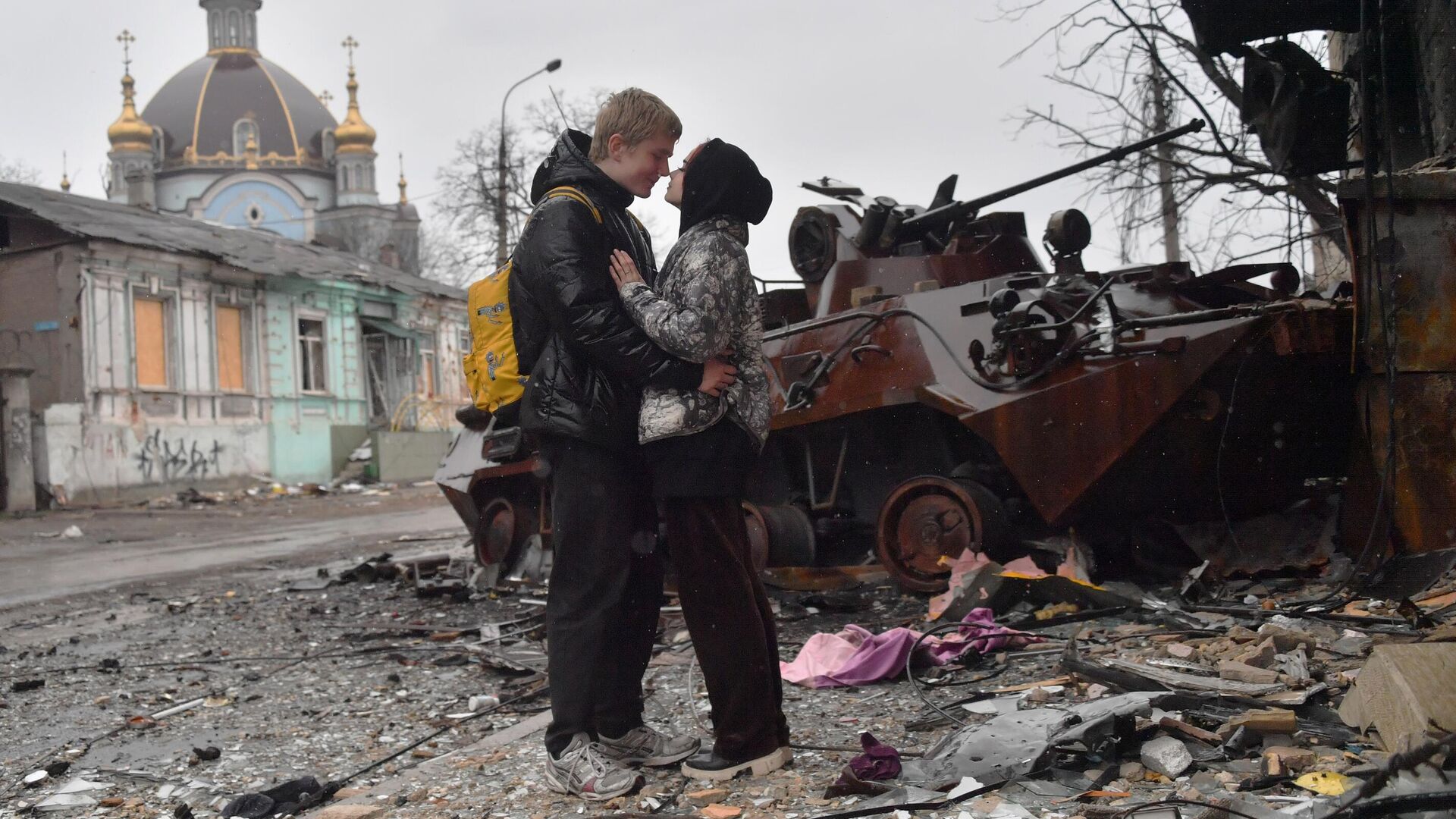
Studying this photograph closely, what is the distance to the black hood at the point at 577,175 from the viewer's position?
12.4 feet

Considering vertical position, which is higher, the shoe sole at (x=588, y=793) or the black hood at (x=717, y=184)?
the black hood at (x=717, y=184)

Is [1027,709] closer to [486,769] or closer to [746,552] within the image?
[746,552]

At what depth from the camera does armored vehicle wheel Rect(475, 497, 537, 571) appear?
9.08 meters

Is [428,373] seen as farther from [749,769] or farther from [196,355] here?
[749,769]

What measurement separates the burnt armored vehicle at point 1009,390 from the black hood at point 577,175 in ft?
10.1

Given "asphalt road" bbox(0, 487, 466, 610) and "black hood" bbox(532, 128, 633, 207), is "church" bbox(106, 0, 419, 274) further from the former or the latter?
"black hood" bbox(532, 128, 633, 207)

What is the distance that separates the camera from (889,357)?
717 centimetres

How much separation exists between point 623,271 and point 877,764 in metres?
1.50

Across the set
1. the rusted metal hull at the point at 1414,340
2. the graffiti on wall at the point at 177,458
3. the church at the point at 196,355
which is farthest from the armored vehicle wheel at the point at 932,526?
the graffiti on wall at the point at 177,458

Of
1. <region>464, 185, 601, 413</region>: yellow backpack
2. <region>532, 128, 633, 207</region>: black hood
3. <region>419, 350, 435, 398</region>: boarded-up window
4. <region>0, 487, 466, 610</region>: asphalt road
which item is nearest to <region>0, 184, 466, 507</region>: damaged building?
<region>419, 350, 435, 398</region>: boarded-up window

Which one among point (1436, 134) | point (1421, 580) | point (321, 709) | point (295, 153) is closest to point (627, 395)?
point (321, 709)

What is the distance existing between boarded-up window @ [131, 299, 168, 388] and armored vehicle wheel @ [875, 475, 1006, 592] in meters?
19.7

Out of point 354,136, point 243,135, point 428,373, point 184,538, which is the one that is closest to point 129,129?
point 243,135

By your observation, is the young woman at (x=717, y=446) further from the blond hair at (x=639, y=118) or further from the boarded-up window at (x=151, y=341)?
the boarded-up window at (x=151, y=341)
